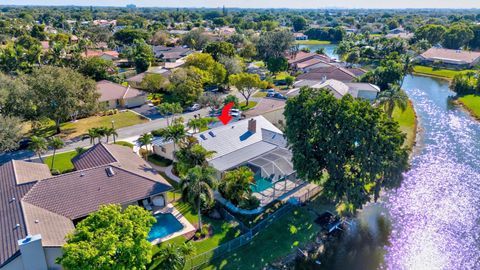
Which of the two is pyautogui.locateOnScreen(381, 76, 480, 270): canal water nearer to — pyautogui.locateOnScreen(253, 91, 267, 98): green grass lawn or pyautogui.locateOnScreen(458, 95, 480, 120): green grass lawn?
pyautogui.locateOnScreen(458, 95, 480, 120): green grass lawn

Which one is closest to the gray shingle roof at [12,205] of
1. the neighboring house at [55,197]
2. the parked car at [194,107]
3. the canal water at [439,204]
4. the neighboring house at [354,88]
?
the neighboring house at [55,197]

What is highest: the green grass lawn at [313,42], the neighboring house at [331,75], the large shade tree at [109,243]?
the green grass lawn at [313,42]

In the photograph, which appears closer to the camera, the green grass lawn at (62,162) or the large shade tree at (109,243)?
the large shade tree at (109,243)

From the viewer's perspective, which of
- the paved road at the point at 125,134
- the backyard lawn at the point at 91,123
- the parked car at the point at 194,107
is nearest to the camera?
the paved road at the point at 125,134

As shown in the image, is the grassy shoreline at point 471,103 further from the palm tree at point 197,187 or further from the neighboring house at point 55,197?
the neighboring house at point 55,197

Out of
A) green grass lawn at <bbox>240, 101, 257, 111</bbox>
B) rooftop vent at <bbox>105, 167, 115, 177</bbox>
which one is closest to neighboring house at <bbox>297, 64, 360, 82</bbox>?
green grass lawn at <bbox>240, 101, 257, 111</bbox>

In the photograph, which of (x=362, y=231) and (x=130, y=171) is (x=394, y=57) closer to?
(x=362, y=231)

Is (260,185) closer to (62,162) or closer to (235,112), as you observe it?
(62,162)
